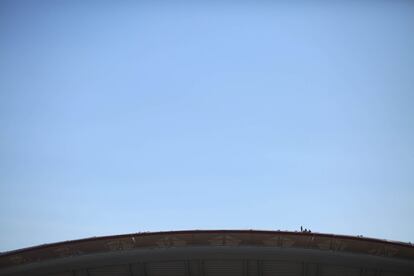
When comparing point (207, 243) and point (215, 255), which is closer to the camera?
point (215, 255)

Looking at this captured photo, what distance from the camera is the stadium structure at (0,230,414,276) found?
57.4 ft

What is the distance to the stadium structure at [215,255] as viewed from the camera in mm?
17484

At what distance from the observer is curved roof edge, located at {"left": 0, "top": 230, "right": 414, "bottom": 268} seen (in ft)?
57.8

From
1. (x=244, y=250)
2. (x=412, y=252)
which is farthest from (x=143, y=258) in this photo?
(x=412, y=252)

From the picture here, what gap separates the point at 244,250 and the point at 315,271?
12.3 ft

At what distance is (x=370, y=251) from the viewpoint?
17.7 meters

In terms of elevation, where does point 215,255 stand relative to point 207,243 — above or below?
below

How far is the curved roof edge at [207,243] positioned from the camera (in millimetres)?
17619

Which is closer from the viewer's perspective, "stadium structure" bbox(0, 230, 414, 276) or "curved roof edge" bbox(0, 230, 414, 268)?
"stadium structure" bbox(0, 230, 414, 276)

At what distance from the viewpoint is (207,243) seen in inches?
719

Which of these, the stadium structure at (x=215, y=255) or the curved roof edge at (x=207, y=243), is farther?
the curved roof edge at (x=207, y=243)

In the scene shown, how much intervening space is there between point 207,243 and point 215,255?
0.71 m

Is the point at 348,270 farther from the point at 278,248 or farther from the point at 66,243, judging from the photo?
the point at 66,243

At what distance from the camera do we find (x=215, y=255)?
1798 cm
